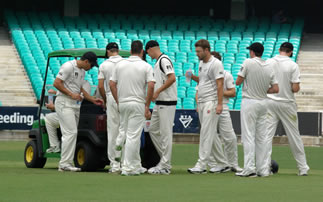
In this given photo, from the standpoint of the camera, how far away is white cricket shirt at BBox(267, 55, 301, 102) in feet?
37.9

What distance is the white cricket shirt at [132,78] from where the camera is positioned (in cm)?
1118

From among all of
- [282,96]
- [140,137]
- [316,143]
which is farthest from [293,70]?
[316,143]

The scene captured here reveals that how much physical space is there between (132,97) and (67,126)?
152 centimetres

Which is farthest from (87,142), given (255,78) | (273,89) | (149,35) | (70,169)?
(149,35)

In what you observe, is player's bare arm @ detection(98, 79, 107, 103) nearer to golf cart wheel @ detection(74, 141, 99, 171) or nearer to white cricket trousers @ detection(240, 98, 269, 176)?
golf cart wheel @ detection(74, 141, 99, 171)

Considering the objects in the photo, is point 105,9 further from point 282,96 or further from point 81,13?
point 282,96

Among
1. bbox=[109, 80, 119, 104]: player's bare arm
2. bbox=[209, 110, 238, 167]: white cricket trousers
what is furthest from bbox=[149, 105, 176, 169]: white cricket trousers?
bbox=[209, 110, 238, 167]: white cricket trousers

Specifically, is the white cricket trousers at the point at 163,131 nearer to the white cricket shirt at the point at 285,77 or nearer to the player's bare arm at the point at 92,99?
the player's bare arm at the point at 92,99

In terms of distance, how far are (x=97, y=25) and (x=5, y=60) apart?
16.5 feet

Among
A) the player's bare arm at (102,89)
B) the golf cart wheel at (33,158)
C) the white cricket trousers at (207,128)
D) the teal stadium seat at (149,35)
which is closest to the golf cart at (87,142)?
the golf cart wheel at (33,158)

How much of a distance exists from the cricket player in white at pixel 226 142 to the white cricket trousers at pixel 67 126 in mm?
2277

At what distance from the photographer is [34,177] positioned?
10.6m

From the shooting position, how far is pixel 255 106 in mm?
11211

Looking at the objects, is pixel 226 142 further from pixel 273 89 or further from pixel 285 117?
pixel 273 89
